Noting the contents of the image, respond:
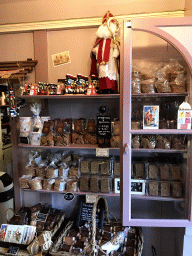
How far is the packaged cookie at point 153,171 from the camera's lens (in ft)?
5.73

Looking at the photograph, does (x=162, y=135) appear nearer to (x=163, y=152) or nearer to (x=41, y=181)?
(x=163, y=152)

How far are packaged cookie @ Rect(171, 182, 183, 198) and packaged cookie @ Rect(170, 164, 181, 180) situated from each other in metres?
0.05

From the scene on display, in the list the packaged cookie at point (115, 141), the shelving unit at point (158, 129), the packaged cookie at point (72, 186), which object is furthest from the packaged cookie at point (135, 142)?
the packaged cookie at point (72, 186)

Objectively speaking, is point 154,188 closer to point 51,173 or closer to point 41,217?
point 51,173

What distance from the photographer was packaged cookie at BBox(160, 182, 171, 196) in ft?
5.64

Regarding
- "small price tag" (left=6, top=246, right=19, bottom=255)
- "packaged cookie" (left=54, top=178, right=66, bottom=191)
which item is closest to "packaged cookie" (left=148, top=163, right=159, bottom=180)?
"packaged cookie" (left=54, top=178, right=66, bottom=191)

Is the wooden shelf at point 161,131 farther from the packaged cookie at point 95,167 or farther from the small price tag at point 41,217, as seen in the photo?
the small price tag at point 41,217

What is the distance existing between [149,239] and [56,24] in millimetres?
2512

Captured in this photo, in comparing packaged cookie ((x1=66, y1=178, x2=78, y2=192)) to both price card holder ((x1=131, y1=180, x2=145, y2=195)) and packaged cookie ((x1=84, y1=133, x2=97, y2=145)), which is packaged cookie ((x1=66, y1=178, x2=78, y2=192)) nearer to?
packaged cookie ((x1=84, y1=133, x2=97, y2=145))

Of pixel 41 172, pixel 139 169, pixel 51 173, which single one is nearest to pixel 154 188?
pixel 139 169

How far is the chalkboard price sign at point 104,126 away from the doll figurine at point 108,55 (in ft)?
0.83

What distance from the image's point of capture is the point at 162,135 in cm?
160

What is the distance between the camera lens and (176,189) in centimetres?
167

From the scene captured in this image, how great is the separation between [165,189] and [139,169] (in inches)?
11.5
